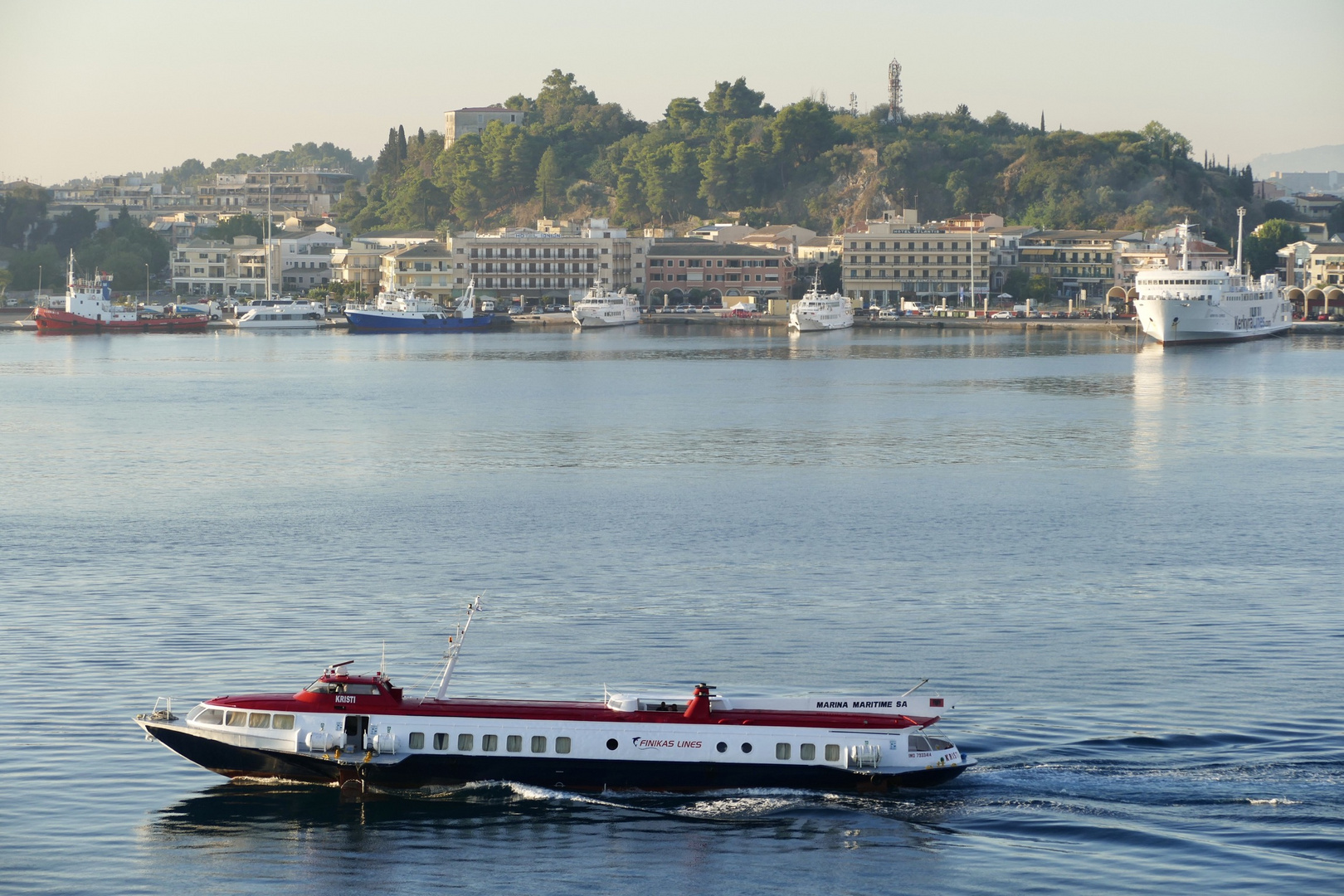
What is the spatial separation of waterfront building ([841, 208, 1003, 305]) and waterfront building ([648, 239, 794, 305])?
5.94m

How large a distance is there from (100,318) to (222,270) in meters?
26.7

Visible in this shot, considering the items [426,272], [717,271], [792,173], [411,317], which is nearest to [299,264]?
[426,272]

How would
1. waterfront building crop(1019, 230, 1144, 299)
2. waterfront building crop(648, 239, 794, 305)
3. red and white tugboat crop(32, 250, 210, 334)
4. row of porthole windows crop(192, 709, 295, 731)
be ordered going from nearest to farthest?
row of porthole windows crop(192, 709, 295, 731), red and white tugboat crop(32, 250, 210, 334), waterfront building crop(1019, 230, 1144, 299), waterfront building crop(648, 239, 794, 305)

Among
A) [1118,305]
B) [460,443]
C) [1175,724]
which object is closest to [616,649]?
[1175,724]

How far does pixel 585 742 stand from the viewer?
764 inches

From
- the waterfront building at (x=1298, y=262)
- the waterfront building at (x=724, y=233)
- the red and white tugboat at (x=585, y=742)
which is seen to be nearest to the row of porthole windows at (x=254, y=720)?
the red and white tugboat at (x=585, y=742)

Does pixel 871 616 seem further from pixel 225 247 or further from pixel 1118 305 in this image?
pixel 225 247

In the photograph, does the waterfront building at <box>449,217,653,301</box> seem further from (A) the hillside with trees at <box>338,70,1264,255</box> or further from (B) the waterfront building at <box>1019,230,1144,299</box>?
(B) the waterfront building at <box>1019,230,1144,299</box>

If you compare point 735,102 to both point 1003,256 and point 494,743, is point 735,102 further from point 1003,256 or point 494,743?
point 494,743

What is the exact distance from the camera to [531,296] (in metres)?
142

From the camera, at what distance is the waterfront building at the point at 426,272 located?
137375 mm

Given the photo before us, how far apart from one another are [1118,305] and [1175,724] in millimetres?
113561

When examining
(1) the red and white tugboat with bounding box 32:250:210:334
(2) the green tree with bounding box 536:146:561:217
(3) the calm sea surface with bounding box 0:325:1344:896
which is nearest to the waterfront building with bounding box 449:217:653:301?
(1) the red and white tugboat with bounding box 32:250:210:334

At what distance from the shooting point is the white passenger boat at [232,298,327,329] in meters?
131
